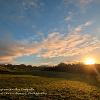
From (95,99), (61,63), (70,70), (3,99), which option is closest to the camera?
(3,99)

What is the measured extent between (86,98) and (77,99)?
5.21 ft

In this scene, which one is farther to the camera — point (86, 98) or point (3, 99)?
point (86, 98)

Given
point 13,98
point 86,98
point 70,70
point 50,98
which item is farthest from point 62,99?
point 70,70

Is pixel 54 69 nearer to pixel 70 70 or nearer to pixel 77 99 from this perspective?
pixel 70 70

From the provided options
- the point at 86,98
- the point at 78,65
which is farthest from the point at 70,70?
the point at 86,98

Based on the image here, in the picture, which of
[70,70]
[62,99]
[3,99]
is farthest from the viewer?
[70,70]

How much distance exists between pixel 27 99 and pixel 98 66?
71.2 meters

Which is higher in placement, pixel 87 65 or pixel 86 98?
pixel 87 65

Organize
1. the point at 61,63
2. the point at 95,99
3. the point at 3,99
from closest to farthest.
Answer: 1. the point at 3,99
2. the point at 95,99
3. the point at 61,63

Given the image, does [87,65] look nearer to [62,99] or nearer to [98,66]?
[98,66]

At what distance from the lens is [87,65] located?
93.0m

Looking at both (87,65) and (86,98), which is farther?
(87,65)

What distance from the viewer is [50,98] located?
25609 millimetres

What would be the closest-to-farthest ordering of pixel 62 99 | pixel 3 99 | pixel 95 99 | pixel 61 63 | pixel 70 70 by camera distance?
1. pixel 3 99
2. pixel 62 99
3. pixel 95 99
4. pixel 70 70
5. pixel 61 63
